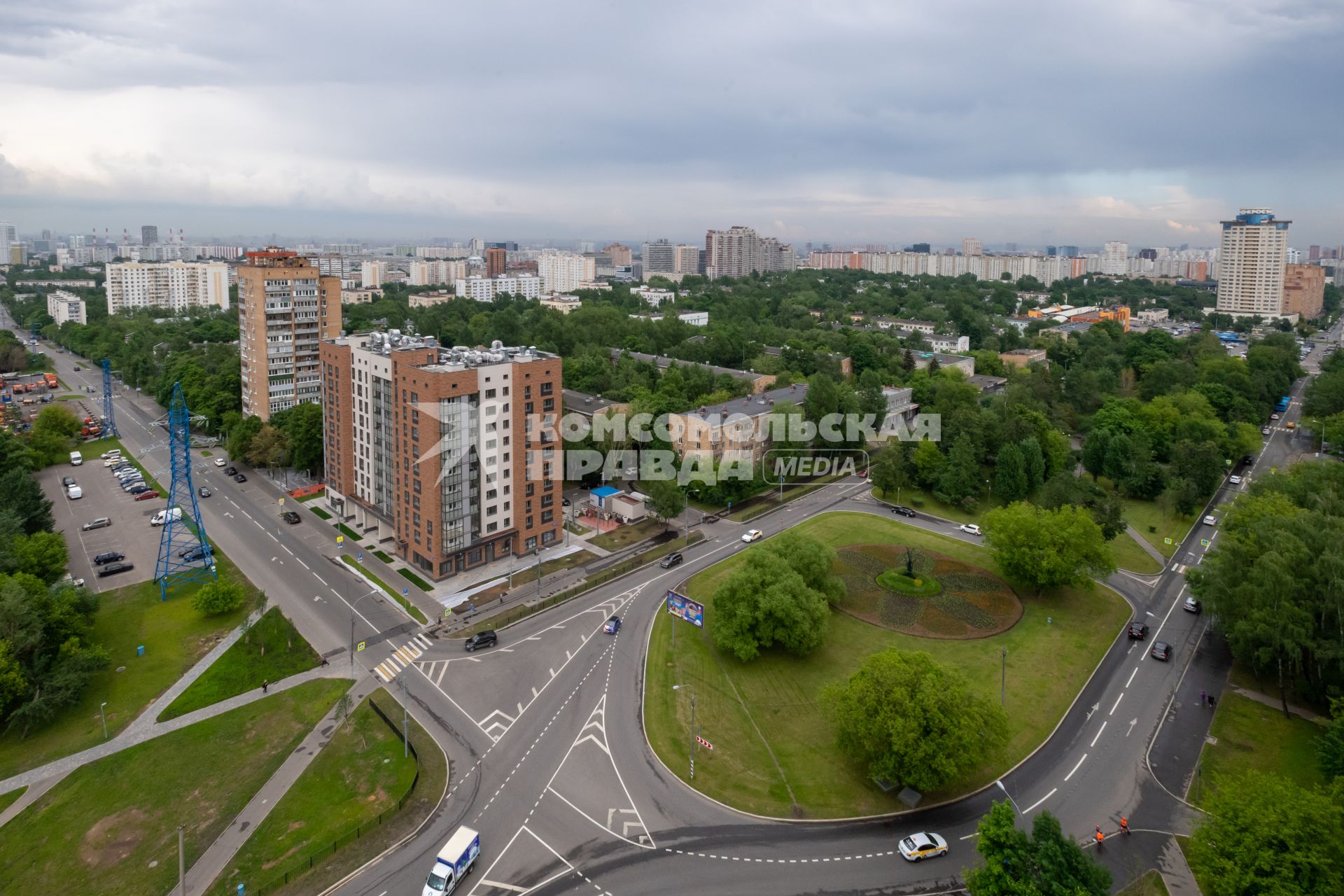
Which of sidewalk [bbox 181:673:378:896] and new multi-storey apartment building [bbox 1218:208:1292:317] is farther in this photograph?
new multi-storey apartment building [bbox 1218:208:1292:317]

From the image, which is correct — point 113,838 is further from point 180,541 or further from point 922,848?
point 180,541

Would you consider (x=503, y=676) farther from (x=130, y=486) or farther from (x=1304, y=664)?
(x=130, y=486)

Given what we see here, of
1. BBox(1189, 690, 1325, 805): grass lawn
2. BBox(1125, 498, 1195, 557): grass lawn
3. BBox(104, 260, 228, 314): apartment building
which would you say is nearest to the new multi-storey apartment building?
BBox(1125, 498, 1195, 557): grass lawn

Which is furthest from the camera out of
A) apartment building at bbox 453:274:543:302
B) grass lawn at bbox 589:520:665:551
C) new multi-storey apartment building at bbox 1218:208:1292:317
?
apartment building at bbox 453:274:543:302

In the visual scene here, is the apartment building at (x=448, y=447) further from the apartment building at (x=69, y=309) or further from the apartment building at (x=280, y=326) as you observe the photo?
the apartment building at (x=69, y=309)

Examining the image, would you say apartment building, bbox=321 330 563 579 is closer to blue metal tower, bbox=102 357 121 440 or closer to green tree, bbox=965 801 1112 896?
green tree, bbox=965 801 1112 896

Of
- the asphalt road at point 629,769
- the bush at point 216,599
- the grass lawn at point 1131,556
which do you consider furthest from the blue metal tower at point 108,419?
the grass lawn at point 1131,556

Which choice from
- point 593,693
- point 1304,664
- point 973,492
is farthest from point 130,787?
point 973,492
